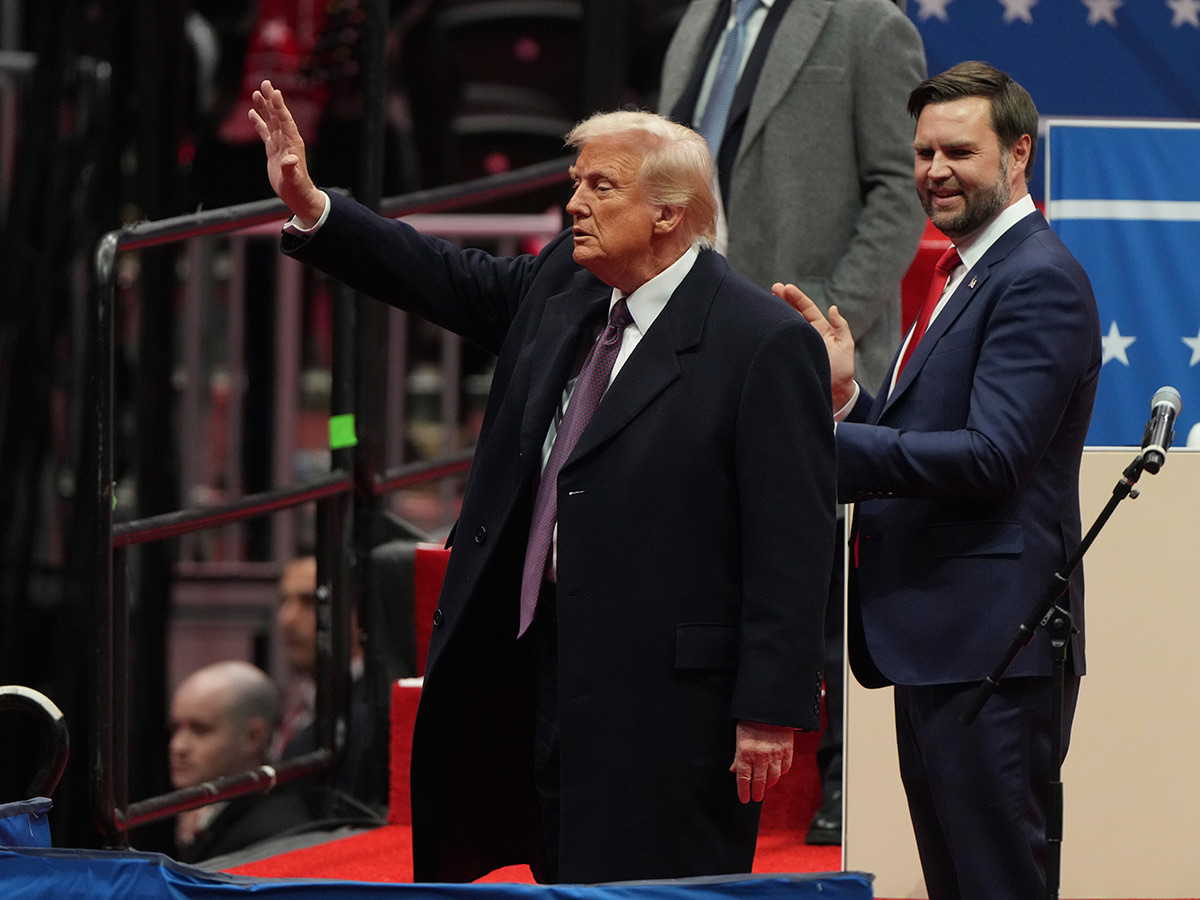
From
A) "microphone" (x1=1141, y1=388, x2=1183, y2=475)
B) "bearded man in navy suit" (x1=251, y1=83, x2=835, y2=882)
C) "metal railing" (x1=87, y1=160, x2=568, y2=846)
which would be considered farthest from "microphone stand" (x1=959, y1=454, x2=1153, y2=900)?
"metal railing" (x1=87, y1=160, x2=568, y2=846)

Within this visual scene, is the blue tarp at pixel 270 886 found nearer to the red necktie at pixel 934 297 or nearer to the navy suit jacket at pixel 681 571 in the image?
the navy suit jacket at pixel 681 571

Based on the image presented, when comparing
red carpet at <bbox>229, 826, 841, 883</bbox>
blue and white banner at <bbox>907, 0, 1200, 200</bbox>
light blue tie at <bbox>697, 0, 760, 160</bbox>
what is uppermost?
blue and white banner at <bbox>907, 0, 1200, 200</bbox>

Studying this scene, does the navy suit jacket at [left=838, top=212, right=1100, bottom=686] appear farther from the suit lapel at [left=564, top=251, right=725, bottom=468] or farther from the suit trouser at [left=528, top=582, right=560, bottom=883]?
the suit trouser at [left=528, top=582, right=560, bottom=883]

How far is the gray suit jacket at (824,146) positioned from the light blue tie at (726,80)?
0.08m

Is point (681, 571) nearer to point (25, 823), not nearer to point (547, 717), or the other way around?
point (547, 717)

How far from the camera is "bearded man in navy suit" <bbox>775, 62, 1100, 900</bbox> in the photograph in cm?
259

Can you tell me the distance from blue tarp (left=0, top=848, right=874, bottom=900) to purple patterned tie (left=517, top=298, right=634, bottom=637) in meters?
0.87

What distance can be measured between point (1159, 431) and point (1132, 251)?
3.93 ft

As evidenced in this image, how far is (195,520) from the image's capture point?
3.58 metres

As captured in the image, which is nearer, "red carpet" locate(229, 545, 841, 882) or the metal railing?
the metal railing

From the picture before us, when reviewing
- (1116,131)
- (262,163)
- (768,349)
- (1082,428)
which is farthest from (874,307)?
(262,163)

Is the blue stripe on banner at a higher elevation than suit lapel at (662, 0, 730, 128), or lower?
lower

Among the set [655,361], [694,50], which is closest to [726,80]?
[694,50]

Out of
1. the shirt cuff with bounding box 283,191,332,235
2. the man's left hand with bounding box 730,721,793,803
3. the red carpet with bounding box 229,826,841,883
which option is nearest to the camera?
the man's left hand with bounding box 730,721,793,803
